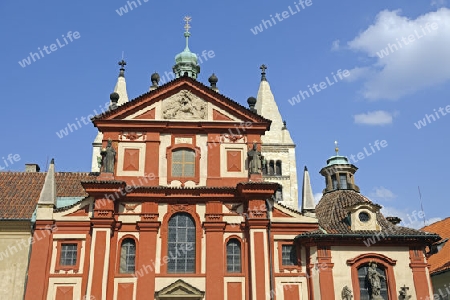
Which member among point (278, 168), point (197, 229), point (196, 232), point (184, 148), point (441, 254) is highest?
point (278, 168)

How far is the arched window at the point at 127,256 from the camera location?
71.4 feet

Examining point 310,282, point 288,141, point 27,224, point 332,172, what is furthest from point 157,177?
point 288,141

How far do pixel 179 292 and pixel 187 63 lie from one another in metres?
18.4

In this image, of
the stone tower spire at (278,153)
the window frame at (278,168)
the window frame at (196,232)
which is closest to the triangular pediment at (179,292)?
the window frame at (196,232)

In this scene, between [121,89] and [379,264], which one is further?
Answer: [121,89]

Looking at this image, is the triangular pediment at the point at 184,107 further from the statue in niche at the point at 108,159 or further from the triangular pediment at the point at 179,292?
the triangular pediment at the point at 179,292

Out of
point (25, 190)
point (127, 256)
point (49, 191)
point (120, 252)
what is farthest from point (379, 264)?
point (25, 190)

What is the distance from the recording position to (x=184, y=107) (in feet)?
80.9

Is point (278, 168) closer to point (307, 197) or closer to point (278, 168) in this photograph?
point (278, 168)

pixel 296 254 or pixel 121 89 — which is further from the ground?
pixel 121 89

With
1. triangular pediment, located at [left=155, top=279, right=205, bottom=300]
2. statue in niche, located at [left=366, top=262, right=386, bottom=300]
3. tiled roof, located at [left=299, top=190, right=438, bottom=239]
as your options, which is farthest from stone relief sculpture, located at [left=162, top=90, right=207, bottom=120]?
statue in niche, located at [left=366, top=262, right=386, bottom=300]

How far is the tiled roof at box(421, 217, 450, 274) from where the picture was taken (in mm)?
28938

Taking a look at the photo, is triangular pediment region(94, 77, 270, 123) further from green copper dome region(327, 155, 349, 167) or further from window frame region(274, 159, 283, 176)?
window frame region(274, 159, 283, 176)

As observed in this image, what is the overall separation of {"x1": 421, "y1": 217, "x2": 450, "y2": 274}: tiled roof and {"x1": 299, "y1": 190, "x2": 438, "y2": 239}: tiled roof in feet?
20.5
